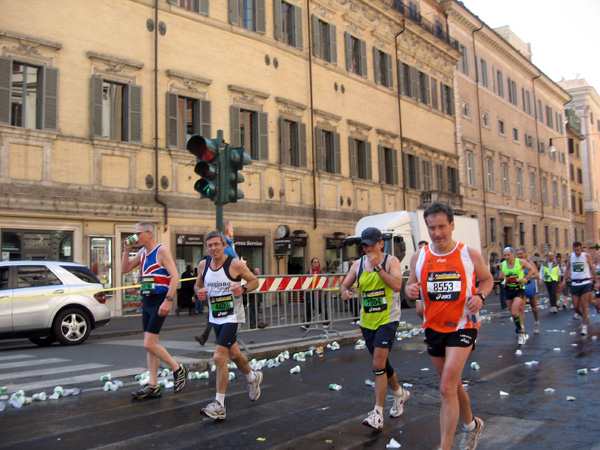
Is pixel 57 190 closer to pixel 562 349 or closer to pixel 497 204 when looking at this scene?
pixel 562 349

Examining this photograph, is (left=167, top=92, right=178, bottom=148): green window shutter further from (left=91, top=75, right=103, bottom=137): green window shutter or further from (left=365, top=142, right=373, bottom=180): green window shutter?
(left=365, top=142, right=373, bottom=180): green window shutter

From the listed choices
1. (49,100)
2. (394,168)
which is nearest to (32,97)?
(49,100)

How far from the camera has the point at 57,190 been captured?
677 inches

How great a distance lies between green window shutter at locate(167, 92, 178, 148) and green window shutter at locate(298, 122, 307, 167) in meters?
6.17

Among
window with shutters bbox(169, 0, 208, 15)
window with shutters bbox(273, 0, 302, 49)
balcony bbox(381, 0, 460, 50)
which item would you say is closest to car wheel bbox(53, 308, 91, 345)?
window with shutters bbox(169, 0, 208, 15)

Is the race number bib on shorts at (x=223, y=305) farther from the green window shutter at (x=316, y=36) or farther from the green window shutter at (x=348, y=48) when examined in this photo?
the green window shutter at (x=348, y=48)

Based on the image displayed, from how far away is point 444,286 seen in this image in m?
4.65

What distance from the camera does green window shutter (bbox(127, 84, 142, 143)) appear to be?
19.1 m

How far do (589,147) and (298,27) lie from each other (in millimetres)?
57432

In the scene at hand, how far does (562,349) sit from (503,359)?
164 cm

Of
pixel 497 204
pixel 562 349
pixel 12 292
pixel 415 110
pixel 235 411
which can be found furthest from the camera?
pixel 497 204

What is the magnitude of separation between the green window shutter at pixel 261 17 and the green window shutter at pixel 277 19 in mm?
632

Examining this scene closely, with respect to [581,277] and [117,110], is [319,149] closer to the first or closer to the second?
[117,110]

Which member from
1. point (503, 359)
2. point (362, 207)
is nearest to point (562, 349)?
point (503, 359)
